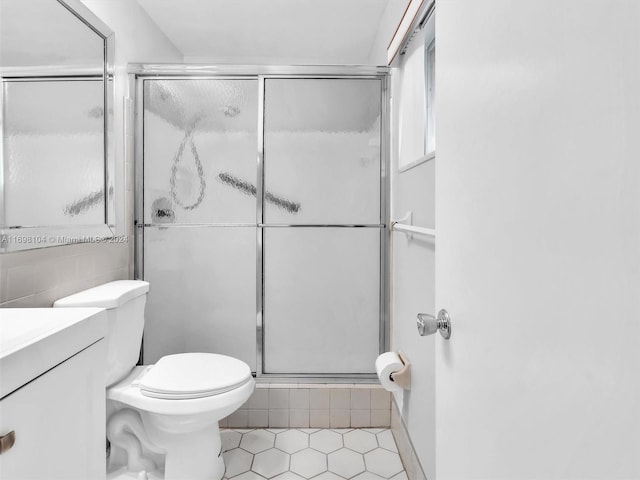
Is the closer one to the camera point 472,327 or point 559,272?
point 559,272

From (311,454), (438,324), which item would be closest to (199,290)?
(311,454)

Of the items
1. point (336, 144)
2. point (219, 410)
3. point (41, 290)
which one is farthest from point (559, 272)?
point (336, 144)

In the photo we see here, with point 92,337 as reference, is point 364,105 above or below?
above

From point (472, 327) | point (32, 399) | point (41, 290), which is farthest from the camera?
point (41, 290)

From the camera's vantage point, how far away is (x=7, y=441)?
2.24ft

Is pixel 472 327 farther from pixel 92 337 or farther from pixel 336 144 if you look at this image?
pixel 336 144

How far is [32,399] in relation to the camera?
2.48 ft

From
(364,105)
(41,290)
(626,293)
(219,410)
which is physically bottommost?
(219,410)

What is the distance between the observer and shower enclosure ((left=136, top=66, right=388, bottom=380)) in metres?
2.15

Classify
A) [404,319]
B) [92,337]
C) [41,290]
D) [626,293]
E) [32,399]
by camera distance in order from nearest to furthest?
[626,293] → [32,399] → [92,337] → [41,290] → [404,319]

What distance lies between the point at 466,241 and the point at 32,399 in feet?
2.71

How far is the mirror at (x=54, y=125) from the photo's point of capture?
133cm

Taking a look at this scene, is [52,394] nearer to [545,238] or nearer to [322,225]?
[545,238]

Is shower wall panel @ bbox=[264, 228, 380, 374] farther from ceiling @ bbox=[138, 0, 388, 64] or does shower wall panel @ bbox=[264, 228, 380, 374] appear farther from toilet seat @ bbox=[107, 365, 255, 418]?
ceiling @ bbox=[138, 0, 388, 64]
